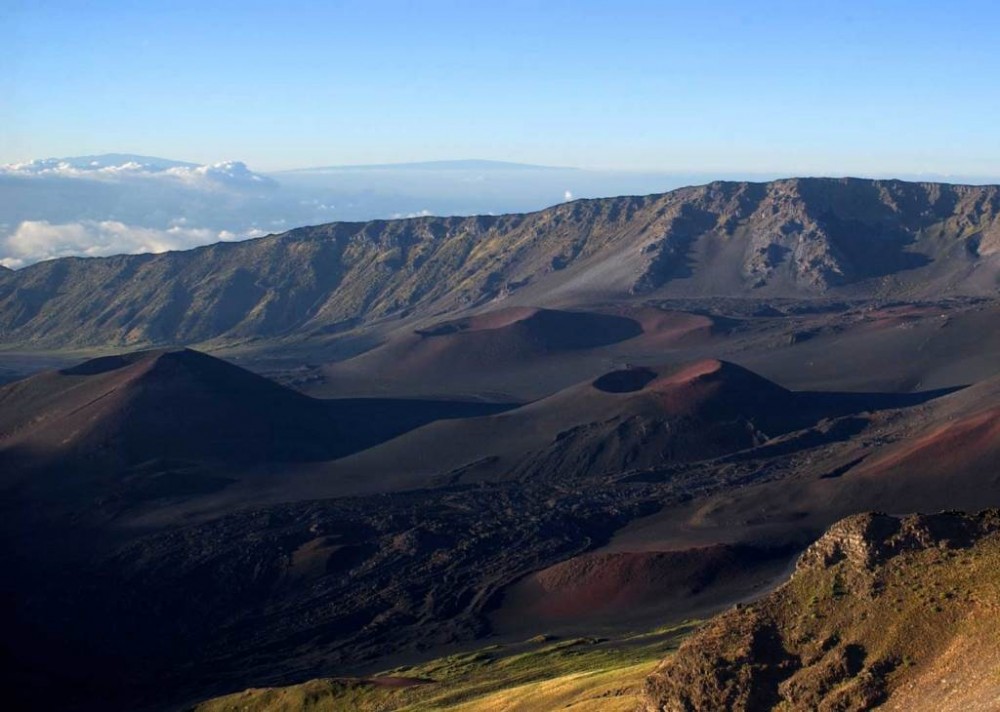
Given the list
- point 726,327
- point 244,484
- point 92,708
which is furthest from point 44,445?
point 726,327

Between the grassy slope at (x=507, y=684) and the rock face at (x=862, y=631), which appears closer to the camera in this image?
the rock face at (x=862, y=631)

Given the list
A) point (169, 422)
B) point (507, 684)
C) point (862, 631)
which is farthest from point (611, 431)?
point (862, 631)

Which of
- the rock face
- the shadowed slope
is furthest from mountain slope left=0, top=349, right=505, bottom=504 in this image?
the rock face

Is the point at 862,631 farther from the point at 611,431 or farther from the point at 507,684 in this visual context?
the point at 611,431

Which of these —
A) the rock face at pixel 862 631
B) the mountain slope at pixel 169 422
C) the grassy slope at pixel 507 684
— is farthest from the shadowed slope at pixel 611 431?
the rock face at pixel 862 631

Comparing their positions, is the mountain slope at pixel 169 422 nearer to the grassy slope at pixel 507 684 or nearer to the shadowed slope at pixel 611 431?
the shadowed slope at pixel 611 431

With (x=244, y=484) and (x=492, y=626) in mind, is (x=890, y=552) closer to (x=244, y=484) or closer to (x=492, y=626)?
(x=492, y=626)
